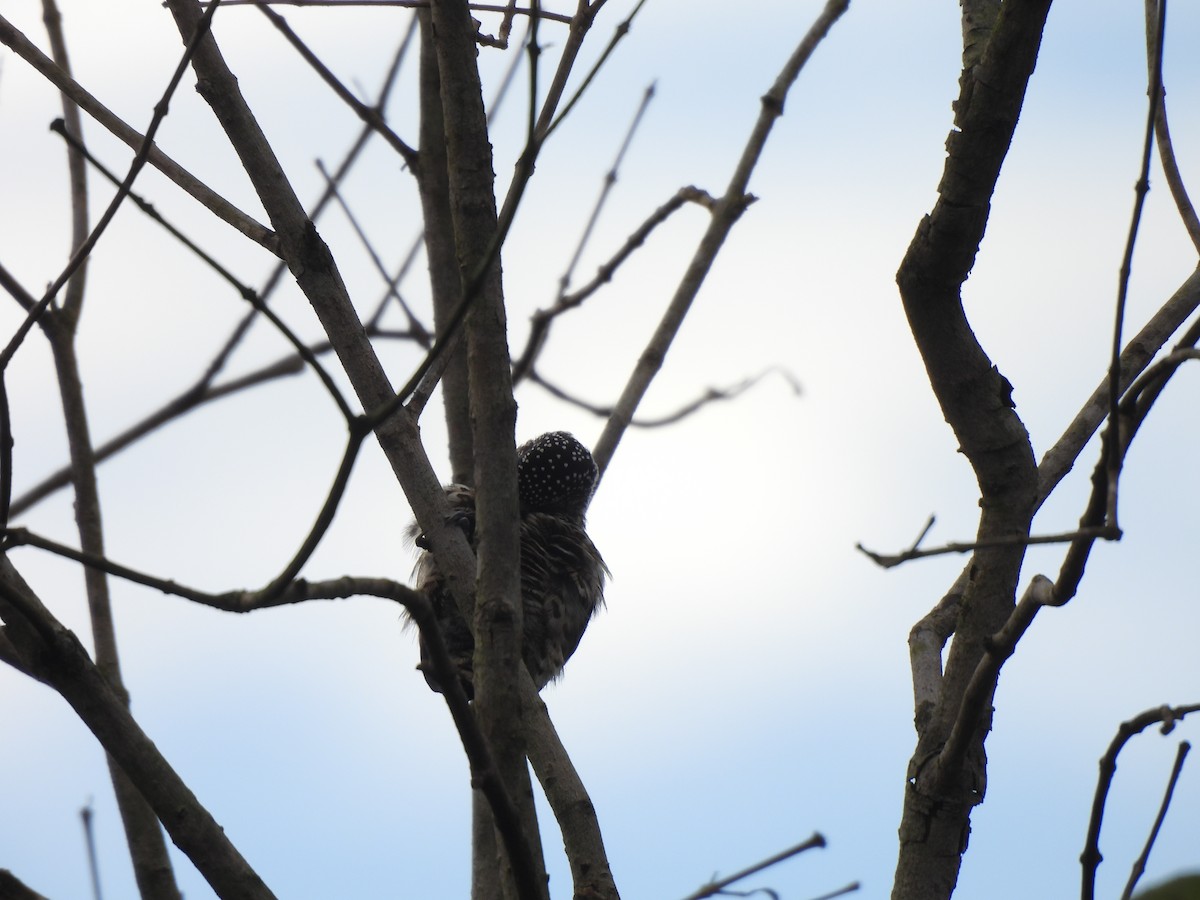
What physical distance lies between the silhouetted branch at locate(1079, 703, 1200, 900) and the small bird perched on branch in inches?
91.3

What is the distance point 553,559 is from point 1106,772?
258cm

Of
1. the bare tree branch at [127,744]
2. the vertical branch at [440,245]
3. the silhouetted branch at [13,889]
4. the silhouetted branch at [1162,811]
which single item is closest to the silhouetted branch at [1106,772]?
the silhouetted branch at [1162,811]

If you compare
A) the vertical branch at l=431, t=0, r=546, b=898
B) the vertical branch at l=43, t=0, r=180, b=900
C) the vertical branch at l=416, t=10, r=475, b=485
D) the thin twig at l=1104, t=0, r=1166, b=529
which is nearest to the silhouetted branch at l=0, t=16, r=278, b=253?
the vertical branch at l=43, t=0, r=180, b=900

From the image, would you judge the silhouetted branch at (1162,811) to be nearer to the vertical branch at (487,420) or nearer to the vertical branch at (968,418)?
the vertical branch at (968,418)

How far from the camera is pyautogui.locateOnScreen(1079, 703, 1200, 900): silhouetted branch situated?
→ 2004 millimetres

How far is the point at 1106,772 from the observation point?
2.04 metres

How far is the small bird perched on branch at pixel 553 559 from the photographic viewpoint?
4285mm

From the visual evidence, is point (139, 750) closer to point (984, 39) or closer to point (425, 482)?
point (425, 482)

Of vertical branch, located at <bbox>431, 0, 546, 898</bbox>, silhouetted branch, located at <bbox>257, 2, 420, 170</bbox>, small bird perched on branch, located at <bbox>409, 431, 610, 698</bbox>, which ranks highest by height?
silhouetted branch, located at <bbox>257, 2, 420, 170</bbox>

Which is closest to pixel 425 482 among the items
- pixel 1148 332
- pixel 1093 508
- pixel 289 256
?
pixel 289 256

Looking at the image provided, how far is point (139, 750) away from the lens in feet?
7.22

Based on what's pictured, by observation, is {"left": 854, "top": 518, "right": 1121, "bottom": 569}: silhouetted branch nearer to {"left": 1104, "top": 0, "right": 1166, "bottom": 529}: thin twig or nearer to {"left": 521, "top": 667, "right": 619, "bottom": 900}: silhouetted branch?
{"left": 1104, "top": 0, "right": 1166, "bottom": 529}: thin twig

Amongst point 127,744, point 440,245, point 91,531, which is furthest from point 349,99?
point 127,744

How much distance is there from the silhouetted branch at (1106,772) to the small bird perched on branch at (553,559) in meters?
2.32
